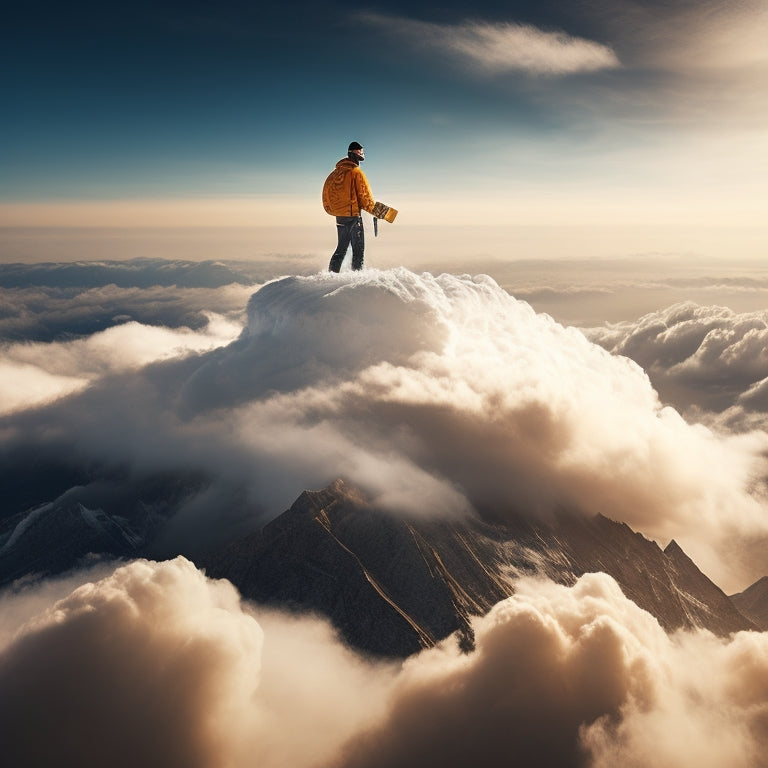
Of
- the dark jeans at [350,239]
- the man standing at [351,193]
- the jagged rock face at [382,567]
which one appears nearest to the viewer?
the man standing at [351,193]

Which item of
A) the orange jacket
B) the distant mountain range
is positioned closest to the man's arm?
the orange jacket

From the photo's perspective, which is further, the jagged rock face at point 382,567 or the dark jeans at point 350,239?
the jagged rock face at point 382,567

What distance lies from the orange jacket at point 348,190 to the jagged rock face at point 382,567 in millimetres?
59157

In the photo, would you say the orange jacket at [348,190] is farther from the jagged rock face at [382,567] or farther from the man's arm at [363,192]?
the jagged rock face at [382,567]

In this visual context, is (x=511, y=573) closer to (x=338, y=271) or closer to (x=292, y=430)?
(x=292, y=430)

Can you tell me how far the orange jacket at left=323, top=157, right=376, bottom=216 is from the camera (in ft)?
156

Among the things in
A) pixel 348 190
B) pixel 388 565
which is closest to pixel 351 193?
pixel 348 190

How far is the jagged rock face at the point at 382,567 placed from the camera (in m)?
89.4

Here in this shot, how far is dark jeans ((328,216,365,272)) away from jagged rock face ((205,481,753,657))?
5183 cm

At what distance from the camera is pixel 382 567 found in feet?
310

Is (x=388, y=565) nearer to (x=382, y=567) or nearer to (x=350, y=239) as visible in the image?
(x=382, y=567)

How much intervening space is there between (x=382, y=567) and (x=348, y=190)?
65.7m

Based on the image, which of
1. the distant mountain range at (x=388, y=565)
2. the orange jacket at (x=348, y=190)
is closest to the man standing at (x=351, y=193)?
the orange jacket at (x=348, y=190)

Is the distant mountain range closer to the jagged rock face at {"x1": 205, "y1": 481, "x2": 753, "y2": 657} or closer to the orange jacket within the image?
the jagged rock face at {"x1": 205, "y1": 481, "x2": 753, "y2": 657}
